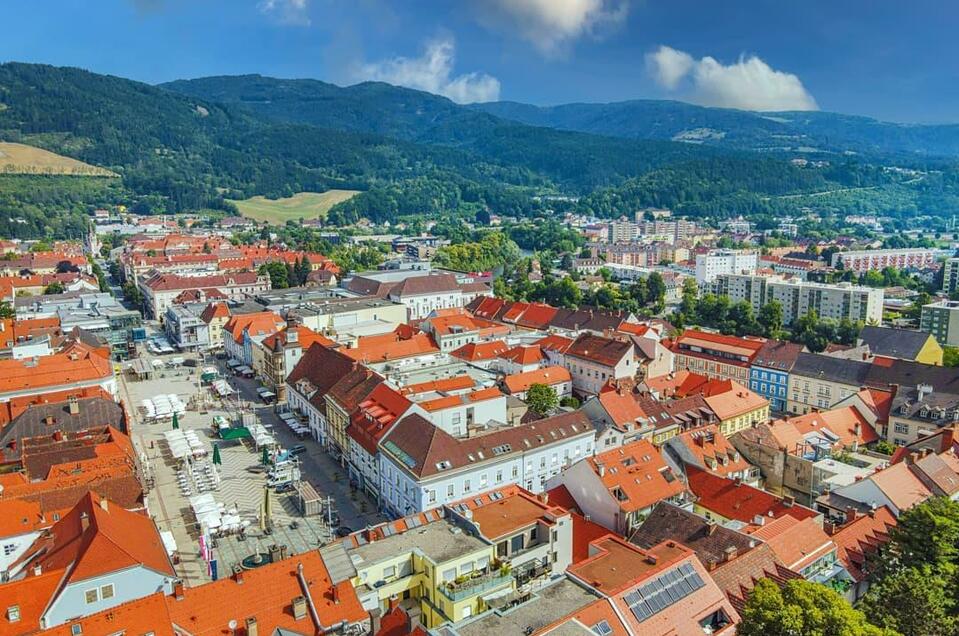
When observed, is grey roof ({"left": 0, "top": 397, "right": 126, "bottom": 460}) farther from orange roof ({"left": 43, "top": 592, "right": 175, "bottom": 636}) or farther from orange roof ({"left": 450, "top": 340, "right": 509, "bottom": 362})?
orange roof ({"left": 450, "top": 340, "right": 509, "bottom": 362})

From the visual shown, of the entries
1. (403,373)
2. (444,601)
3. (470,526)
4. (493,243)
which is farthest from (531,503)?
(493,243)

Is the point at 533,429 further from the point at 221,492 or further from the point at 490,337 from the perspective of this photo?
the point at 490,337

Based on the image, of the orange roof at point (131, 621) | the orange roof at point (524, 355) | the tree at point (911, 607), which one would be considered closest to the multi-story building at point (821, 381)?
the orange roof at point (524, 355)

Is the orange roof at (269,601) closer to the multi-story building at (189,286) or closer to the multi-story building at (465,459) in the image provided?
the multi-story building at (465,459)

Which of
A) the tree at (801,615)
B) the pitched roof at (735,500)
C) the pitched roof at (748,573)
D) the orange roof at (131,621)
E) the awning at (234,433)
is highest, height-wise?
the tree at (801,615)

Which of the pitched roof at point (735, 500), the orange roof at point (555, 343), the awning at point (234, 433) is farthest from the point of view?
the orange roof at point (555, 343)

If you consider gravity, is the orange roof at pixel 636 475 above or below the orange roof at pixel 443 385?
below

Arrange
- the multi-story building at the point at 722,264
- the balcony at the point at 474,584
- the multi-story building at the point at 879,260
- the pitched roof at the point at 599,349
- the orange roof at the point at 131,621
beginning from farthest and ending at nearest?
1. the multi-story building at the point at 879,260
2. the multi-story building at the point at 722,264
3. the pitched roof at the point at 599,349
4. the balcony at the point at 474,584
5. the orange roof at the point at 131,621

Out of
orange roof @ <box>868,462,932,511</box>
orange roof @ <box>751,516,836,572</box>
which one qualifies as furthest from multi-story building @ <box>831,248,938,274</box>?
orange roof @ <box>751,516,836,572</box>
